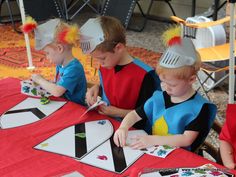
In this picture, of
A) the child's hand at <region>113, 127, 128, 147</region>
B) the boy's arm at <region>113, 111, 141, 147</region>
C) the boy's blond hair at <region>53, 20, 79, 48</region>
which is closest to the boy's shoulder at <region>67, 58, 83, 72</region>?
the boy's blond hair at <region>53, 20, 79, 48</region>

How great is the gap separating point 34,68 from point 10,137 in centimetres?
257

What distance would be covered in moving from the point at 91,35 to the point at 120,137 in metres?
0.47

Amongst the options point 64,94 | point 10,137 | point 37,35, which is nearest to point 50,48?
point 37,35

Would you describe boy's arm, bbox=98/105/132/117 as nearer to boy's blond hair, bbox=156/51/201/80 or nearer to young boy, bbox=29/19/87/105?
young boy, bbox=29/19/87/105

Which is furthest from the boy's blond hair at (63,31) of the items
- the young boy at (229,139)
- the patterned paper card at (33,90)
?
the young boy at (229,139)

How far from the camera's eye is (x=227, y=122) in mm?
1378

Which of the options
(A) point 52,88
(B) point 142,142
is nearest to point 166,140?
(B) point 142,142

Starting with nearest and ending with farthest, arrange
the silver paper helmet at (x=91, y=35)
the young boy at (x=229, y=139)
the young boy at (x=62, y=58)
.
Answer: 1. the young boy at (x=229, y=139)
2. the silver paper helmet at (x=91, y=35)
3. the young boy at (x=62, y=58)

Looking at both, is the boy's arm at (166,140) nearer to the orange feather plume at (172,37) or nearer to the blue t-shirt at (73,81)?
the orange feather plume at (172,37)

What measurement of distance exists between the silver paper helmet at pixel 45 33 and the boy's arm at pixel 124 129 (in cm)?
54

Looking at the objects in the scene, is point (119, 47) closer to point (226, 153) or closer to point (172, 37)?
point (172, 37)

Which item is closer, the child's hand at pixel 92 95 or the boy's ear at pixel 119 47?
the boy's ear at pixel 119 47

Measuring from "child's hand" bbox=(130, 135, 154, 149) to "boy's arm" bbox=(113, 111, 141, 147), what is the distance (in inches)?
1.4

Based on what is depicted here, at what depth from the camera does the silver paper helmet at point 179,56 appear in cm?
132
